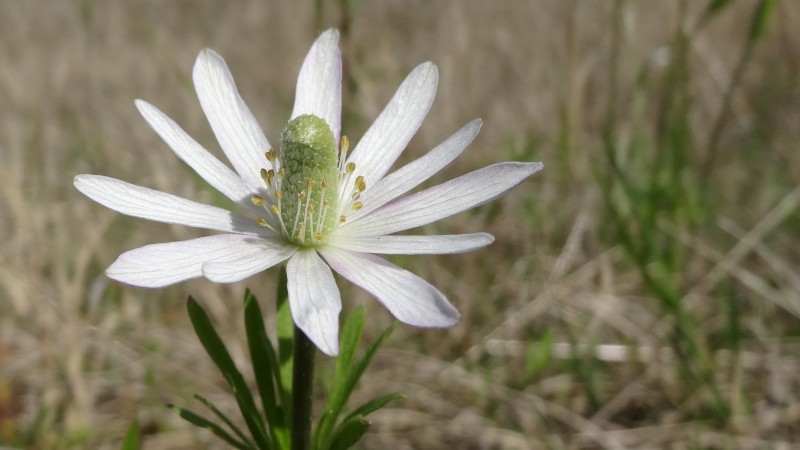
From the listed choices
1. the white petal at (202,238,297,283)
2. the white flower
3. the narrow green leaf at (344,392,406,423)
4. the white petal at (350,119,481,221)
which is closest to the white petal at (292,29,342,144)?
the white flower

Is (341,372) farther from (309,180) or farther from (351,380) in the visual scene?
(309,180)

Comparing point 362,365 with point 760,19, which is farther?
point 760,19

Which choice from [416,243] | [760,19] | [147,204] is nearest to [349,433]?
[416,243]

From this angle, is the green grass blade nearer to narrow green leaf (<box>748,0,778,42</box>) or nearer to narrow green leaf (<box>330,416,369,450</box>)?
narrow green leaf (<box>330,416,369,450</box>)

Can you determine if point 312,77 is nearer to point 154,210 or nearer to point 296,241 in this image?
point 296,241

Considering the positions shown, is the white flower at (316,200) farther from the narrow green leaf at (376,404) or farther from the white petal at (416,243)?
the narrow green leaf at (376,404)
